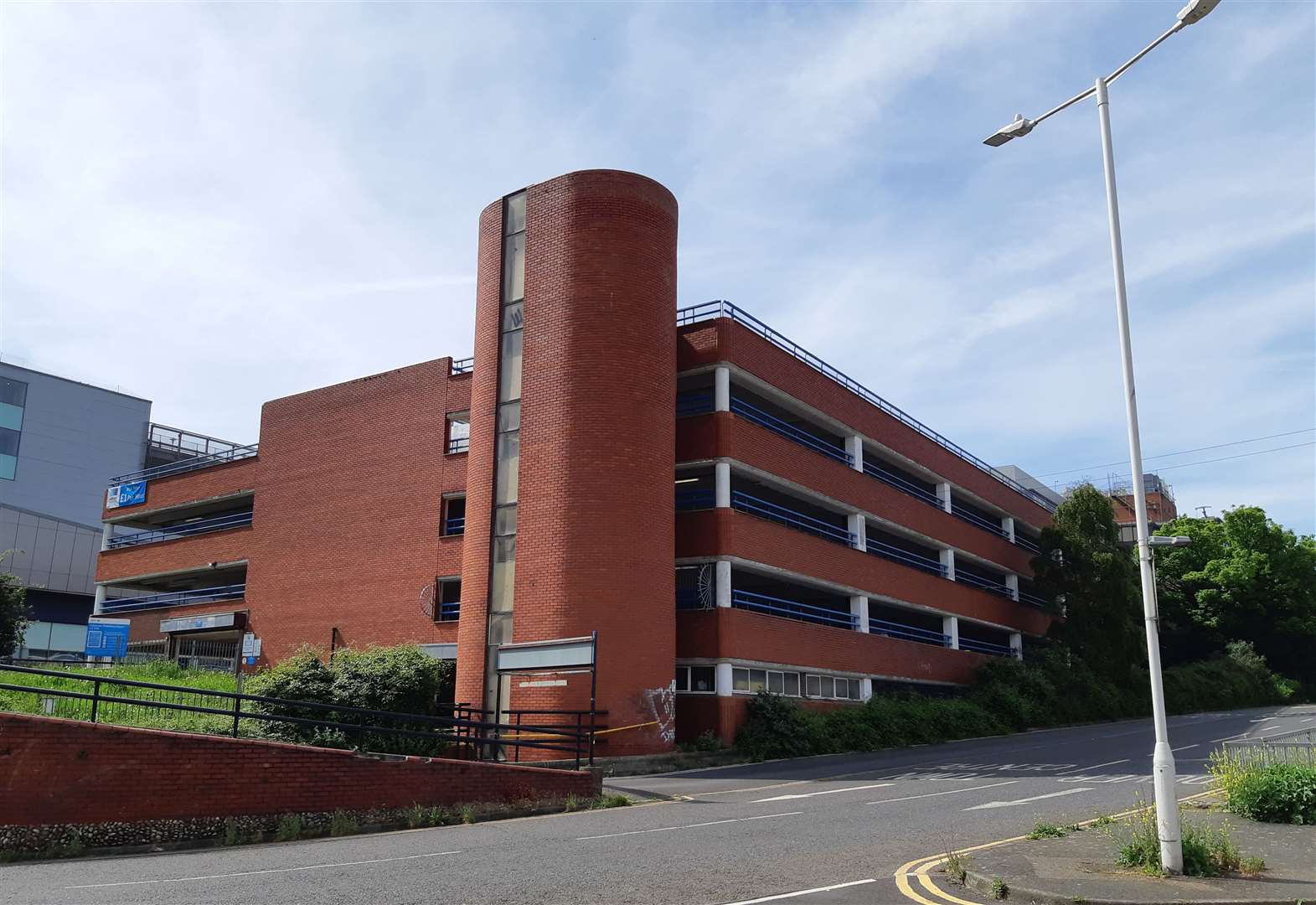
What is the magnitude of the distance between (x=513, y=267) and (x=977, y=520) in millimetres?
32331

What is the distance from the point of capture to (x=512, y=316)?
31.6 meters

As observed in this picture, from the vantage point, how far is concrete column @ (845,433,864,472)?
40.7 metres

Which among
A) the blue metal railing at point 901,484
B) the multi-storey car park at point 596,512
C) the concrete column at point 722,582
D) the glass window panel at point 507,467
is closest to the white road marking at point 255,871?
the multi-storey car park at point 596,512

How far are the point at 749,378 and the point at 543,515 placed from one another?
9.30 metres

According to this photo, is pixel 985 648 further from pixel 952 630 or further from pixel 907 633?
pixel 907 633

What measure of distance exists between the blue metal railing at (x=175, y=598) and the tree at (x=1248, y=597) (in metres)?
55.9

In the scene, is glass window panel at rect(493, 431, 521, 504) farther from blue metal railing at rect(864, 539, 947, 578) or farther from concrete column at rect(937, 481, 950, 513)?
concrete column at rect(937, 481, 950, 513)

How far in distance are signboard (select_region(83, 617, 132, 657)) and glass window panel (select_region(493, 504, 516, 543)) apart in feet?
65.2

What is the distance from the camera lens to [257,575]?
43.5m

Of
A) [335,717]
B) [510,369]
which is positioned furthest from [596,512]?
[335,717]

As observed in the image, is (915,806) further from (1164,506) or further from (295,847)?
(1164,506)

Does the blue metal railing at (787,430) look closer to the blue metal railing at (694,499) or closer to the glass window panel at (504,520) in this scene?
the blue metal railing at (694,499)

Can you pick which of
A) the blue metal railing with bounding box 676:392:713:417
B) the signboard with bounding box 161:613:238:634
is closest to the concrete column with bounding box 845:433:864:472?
the blue metal railing with bounding box 676:392:713:417

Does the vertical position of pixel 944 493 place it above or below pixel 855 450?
below
